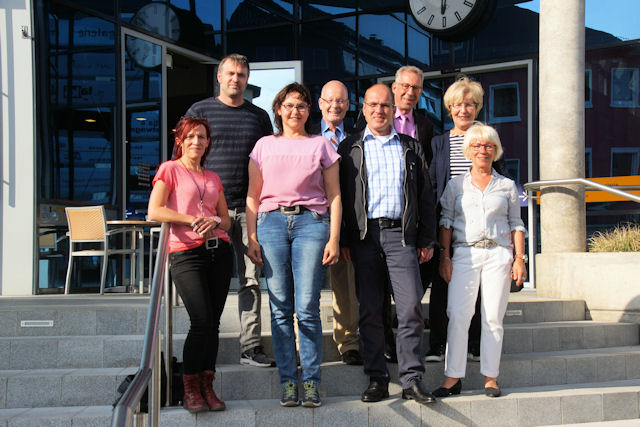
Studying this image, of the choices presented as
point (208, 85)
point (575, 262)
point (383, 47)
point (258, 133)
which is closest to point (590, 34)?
point (383, 47)

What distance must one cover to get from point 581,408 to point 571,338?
1026mm

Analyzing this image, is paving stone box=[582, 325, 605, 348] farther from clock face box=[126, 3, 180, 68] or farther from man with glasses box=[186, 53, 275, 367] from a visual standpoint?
clock face box=[126, 3, 180, 68]

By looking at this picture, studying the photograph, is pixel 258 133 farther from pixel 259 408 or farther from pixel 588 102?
pixel 588 102

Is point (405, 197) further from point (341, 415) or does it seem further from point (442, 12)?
point (442, 12)

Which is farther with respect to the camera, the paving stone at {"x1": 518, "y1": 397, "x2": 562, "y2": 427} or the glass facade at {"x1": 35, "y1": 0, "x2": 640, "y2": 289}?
the glass facade at {"x1": 35, "y1": 0, "x2": 640, "y2": 289}

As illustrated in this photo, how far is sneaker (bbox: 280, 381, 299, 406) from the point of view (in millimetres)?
3518

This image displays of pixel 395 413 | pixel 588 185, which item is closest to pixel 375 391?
pixel 395 413

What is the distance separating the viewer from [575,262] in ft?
18.8

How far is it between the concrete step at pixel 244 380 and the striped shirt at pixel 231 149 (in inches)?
39.8

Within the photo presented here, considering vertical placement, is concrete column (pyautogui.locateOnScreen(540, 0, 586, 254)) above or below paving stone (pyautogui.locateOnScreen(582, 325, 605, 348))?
above

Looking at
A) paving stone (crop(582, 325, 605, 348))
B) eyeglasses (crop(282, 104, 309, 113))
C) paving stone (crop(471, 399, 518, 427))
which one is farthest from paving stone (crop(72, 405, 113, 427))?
paving stone (crop(582, 325, 605, 348))

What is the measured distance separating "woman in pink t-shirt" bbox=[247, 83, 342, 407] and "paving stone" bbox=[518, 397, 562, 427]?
1.21 meters

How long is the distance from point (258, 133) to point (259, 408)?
61.0 inches

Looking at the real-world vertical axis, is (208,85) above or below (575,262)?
above
